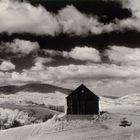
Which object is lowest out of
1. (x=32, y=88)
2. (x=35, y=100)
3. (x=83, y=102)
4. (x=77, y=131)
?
(x=77, y=131)

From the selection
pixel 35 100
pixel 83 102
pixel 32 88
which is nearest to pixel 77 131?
pixel 83 102

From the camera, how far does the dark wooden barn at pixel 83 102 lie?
48.2 m

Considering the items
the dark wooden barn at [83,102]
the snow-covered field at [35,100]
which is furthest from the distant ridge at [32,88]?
the dark wooden barn at [83,102]

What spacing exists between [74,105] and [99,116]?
360cm

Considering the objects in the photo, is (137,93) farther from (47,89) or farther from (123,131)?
(47,89)

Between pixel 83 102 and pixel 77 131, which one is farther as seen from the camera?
pixel 83 102

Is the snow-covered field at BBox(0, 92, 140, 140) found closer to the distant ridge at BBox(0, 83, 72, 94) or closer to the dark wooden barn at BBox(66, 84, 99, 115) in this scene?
the dark wooden barn at BBox(66, 84, 99, 115)

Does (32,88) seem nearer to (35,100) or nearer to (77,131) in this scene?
(35,100)

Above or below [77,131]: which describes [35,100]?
above

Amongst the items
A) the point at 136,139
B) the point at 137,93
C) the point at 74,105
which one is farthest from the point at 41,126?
the point at 137,93

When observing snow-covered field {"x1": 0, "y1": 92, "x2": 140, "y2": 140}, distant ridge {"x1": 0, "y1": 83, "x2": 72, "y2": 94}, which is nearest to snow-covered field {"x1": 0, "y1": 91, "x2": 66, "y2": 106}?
snow-covered field {"x1": 0, "y1": 92, "x2": 140, "y2": 140}

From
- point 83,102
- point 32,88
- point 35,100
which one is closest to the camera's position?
point 83,102

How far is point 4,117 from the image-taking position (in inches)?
2093

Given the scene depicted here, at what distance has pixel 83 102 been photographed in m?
48.2
